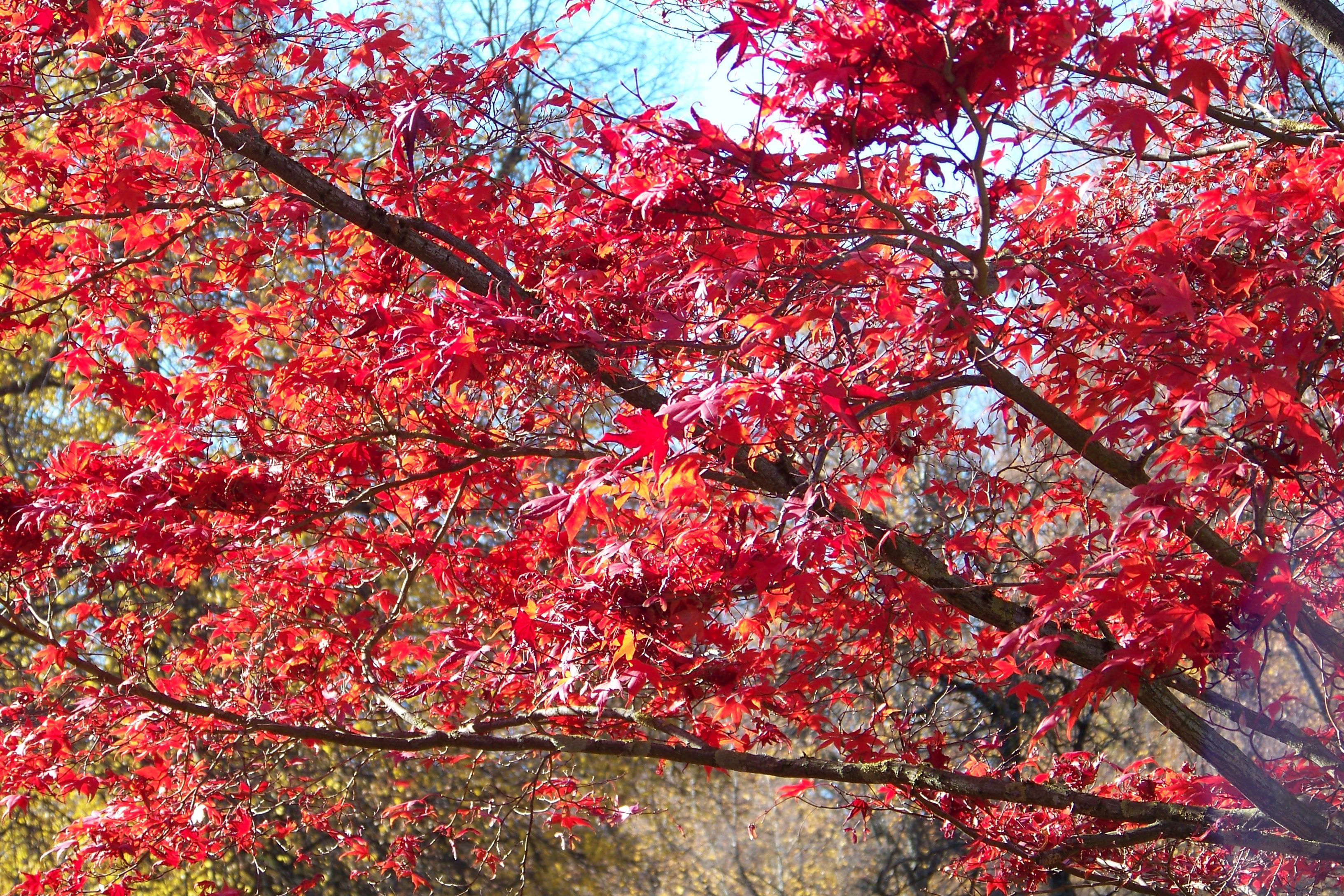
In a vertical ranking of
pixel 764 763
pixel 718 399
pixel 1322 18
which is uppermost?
pixel 1322 18

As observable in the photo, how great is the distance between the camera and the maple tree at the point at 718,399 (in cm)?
200

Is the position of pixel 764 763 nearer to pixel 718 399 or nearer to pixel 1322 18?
pixel 718 399

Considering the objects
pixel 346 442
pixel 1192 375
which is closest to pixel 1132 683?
pixel 1192 375

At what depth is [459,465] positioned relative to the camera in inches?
121

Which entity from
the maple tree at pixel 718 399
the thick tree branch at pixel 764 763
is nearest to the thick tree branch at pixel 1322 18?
the maple tree at pixel 718 399

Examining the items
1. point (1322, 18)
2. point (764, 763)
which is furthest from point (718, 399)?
point (1322, 18)

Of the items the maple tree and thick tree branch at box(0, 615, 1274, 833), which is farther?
thick tree branch at box(0, 615, 1274, 833)

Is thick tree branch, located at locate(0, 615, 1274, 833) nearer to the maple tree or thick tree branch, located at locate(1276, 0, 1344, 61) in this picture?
the maple tree

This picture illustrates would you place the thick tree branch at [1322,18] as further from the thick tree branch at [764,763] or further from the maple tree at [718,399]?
the thick tree branch at [764,763]

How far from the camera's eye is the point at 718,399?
173 centimetres

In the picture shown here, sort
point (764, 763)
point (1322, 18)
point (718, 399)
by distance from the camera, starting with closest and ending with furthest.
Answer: point (718, 399) < point (1322, 18) < point (764, 763)

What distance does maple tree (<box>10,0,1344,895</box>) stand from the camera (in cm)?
200

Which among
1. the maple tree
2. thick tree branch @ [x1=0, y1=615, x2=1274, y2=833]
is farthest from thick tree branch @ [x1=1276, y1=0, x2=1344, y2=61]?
thick tree branch @ [x1=0, y1=615, x2=1274, y2=833]

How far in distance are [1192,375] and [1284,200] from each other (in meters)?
0.42
